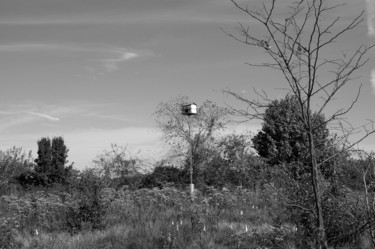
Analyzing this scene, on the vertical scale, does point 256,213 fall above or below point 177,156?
below

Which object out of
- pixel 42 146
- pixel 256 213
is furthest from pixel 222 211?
pixel 42 146

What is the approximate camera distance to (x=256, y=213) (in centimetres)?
1045

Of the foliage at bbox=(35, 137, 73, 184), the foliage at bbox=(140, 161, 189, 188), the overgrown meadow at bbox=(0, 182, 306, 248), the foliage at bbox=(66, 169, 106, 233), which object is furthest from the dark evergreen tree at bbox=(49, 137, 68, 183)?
the foliage at bbox=(66, 169, 106, 233)

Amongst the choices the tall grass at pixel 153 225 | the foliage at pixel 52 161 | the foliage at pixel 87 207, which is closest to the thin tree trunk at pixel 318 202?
the tall grass at pixel 153 225

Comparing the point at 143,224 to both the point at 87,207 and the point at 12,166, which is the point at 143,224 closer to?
the point at 87,207

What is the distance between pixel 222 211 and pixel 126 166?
10.2 metres

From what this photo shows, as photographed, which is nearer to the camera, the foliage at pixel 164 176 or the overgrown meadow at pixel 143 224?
the overgrown meadow at pixel 143 224

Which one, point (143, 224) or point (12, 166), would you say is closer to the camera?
point (143, 224)

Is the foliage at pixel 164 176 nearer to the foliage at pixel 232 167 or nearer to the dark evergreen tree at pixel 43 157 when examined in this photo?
the foliage at pixel 232 167

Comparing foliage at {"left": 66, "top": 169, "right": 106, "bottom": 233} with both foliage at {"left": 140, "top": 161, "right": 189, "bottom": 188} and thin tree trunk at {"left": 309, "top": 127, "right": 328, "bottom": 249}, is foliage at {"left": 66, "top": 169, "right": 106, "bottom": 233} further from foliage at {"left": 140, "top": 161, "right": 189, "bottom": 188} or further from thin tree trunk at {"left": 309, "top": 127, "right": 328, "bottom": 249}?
foliage at {"left": 140, "top": 161, "right": 189, "bottom": 188}

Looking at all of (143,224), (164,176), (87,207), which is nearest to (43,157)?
(164,176)

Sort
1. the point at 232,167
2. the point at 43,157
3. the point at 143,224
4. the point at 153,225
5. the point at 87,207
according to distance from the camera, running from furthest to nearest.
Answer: the point at 43,157 → the point at 232,167 → the point at 87,207 → the point at 143,224 → the point at 153,225

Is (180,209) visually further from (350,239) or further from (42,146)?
(42,146)

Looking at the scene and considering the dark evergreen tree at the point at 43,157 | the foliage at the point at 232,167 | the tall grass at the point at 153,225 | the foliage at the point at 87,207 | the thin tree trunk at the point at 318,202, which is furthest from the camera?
the dark evergreen tree at the point at 43,157
